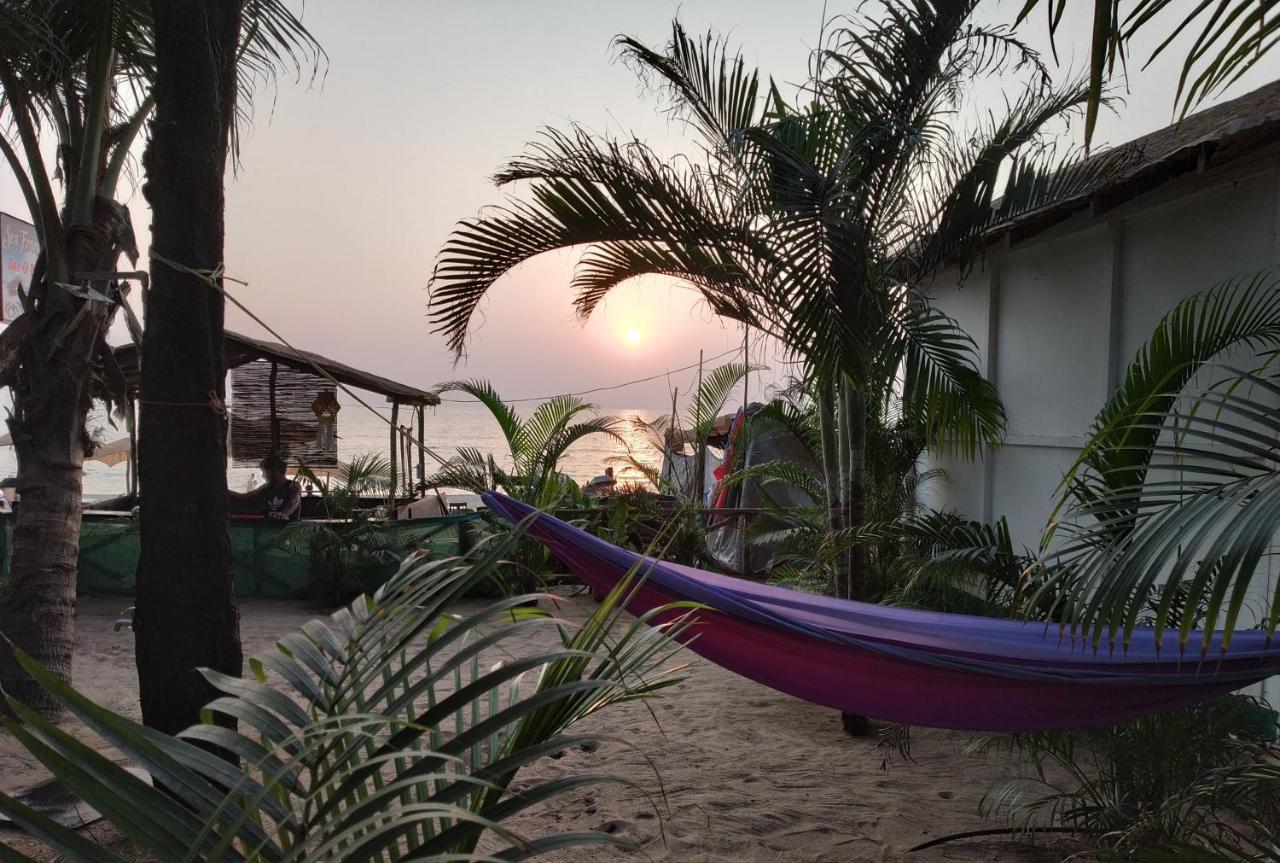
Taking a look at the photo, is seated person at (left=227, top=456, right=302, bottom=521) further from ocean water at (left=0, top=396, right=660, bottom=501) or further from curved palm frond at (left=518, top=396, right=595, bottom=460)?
ocean water at (left=0, top=396, right=660, bottom=501)

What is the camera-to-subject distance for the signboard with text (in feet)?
14.8

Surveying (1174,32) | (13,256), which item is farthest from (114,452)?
(1174,32)

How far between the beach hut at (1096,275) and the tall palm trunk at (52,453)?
4012 mm

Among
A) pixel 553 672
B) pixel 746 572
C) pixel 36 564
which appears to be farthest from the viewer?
pixel 746 572

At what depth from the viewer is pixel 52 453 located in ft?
12.4

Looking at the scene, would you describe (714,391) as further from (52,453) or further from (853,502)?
(52,453)

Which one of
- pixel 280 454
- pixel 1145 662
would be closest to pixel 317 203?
pixel 280 454

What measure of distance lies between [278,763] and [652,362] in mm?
13253

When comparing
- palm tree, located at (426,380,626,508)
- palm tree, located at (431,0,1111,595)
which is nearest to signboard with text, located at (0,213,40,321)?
palm tree, located at (431,0,1111,595)

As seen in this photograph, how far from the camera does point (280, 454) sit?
8.67 metres

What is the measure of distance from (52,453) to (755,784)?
10.3 ft

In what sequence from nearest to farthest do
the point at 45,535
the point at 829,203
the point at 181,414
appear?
the point at 181,414 → the point at 829,203 → the point at 45,535

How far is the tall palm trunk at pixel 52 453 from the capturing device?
12.1 ft

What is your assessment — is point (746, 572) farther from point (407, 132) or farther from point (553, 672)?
point (553, 672)
